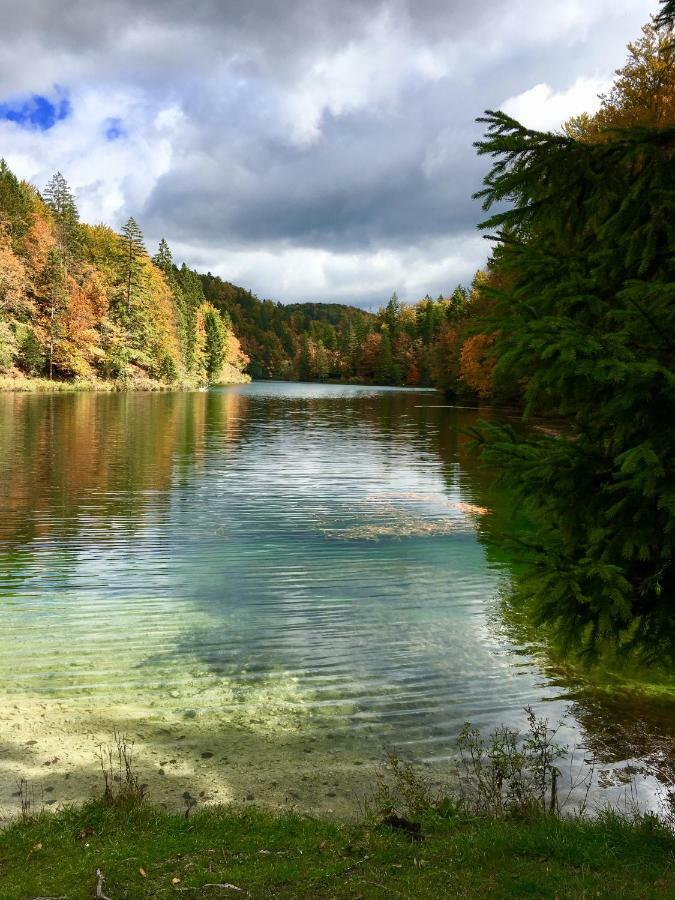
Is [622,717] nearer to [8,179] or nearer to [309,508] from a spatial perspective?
[309,508]

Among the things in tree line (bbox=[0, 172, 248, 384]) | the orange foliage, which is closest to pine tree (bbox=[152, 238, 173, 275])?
tree line (bbox=[0, 172, 248, 384])

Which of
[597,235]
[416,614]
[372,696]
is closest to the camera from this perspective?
[597,235]

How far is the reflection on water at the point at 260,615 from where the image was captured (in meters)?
7.78

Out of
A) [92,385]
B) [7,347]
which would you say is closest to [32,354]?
[7,347]

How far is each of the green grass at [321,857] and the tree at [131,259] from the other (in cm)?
8002

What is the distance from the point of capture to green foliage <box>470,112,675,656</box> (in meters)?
4.30

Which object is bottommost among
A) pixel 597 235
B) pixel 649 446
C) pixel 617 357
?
pixel 649 446

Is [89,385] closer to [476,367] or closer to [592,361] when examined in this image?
[476,367]

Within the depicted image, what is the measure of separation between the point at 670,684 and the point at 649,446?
6421mm

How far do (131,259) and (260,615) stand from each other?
248 ft

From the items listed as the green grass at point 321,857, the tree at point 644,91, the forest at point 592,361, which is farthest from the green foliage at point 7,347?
the forest at point 592,361

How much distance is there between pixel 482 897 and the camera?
4.12m

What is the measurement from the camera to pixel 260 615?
11.4 metres

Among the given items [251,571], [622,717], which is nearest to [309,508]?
[251,571]
